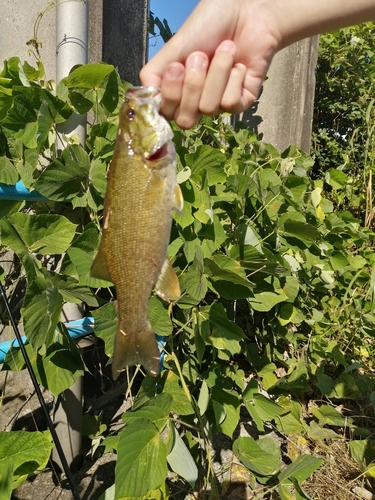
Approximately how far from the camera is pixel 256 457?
55.5 inches

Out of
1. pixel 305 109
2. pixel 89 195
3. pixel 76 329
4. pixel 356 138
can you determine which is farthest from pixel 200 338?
pixel 356 138

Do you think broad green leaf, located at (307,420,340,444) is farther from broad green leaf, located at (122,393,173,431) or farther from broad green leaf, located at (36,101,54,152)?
broad green leaf, located at (36,101,54,152)

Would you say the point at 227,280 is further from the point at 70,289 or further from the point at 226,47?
the point at 226,47

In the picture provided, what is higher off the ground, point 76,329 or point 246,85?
point 246,85

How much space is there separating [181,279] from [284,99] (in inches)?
113

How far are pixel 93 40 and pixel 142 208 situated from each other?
4.08ft

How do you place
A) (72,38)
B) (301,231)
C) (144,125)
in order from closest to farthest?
(144,125) → (72,38) → (301,231)

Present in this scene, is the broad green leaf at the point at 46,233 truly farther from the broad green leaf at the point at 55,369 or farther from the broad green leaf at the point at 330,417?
the broad green leaf at the point at 330,417

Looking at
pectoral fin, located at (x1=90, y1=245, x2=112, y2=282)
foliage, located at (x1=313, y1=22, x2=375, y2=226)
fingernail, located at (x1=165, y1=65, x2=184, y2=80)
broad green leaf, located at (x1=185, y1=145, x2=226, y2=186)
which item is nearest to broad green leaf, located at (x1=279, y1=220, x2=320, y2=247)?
broad green leaf, located at (x1=185, y1=145, x2=226, y2=186)

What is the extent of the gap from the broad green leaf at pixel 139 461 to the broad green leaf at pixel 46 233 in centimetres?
54

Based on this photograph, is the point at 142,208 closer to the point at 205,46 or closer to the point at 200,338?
the point at 205,46

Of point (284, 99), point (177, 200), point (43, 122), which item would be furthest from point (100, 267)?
point (284, 99)

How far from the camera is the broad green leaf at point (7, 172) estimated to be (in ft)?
4.10

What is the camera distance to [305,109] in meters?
3.76
